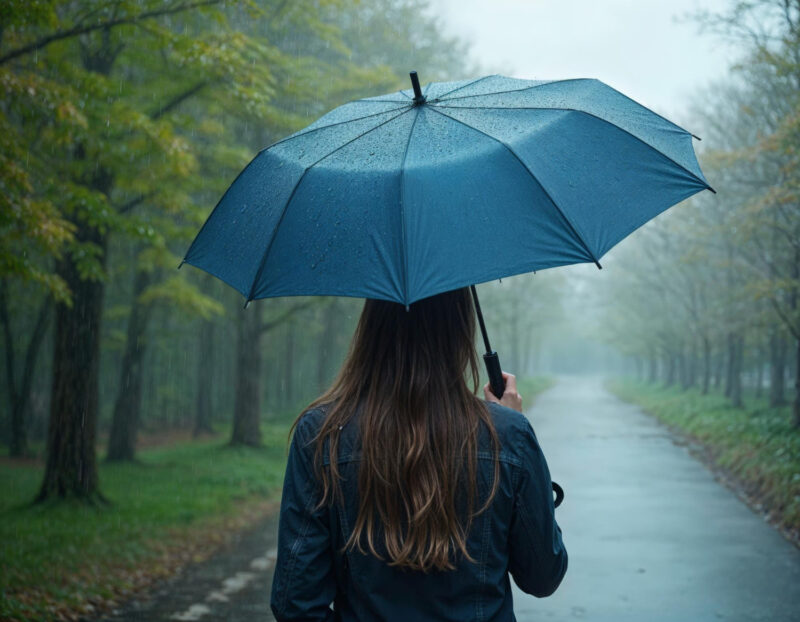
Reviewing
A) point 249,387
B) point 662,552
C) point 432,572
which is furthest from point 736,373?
point 432,572

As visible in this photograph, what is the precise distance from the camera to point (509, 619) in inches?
78.3

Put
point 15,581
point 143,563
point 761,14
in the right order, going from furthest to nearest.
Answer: point 761,14, point 143,563, point 15,581

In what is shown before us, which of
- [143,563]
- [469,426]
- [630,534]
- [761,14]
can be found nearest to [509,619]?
[469,426]

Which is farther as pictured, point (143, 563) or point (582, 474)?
point (582, 474)

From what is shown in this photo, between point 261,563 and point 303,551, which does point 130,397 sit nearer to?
point 261,563

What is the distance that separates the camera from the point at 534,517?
77.7 inches

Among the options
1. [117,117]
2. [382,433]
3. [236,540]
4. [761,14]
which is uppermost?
[761,14]

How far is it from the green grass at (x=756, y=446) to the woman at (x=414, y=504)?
8427 millimetres

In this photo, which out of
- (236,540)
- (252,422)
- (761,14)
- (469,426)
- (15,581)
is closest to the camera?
(469,426)

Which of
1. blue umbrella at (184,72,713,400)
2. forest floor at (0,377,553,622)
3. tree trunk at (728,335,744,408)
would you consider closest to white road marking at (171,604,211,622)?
forest floor at (0,377,553,622)

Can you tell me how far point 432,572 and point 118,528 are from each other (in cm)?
791

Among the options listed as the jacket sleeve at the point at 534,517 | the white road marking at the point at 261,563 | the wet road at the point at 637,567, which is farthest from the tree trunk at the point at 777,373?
the jacket sleeve at the point at 534,517

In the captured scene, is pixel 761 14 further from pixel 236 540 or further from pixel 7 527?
pixel 7 527

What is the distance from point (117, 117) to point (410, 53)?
456 inches
